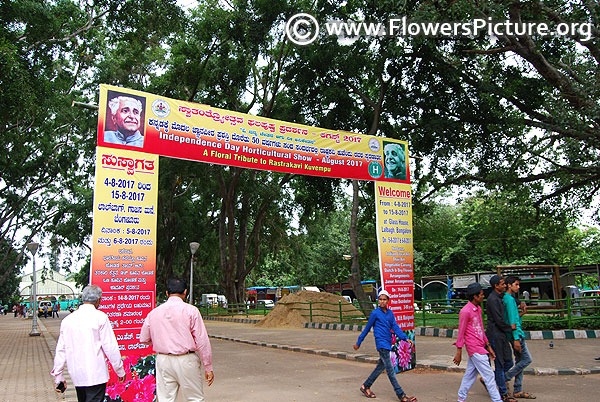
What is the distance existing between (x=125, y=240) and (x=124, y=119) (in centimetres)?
179

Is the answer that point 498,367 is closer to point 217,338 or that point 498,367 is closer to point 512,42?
point 512,42

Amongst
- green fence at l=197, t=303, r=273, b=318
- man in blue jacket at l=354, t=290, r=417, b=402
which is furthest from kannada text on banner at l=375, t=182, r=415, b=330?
green fence at l=197, t=303, r=273, b=318

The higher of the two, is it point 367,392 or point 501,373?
point 501,373

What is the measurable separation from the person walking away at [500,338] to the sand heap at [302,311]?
50.6 feet

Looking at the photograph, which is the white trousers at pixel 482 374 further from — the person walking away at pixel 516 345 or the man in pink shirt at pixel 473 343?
the person walking away at pixel 516 345

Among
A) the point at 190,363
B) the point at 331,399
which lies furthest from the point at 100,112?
the point at 331,399

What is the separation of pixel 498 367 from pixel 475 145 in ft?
39.1

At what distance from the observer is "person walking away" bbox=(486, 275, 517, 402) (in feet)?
20.9

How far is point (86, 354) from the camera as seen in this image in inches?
169

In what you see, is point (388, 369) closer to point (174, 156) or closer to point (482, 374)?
point (482, 374)

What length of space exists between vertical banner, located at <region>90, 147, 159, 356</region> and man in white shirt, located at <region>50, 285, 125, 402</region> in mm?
2454

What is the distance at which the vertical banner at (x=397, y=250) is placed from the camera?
9680 mm

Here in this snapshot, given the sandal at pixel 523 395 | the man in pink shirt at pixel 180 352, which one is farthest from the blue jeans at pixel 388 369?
the man in pink shirt at pixel 180 352

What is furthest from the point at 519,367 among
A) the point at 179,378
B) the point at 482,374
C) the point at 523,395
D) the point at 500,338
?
the point at 179,378
